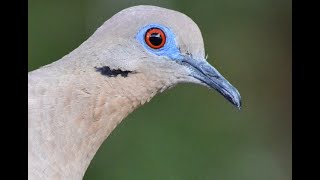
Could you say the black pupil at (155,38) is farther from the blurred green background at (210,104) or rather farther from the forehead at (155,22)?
the blurred green background at (210,104)

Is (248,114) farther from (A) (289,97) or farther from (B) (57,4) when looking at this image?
(B) (57,4)

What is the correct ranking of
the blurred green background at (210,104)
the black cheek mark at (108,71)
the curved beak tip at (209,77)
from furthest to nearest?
the blurred green background at (210,104) < the curved beak tip at (209,77) < the black cheek mark at (108,71)

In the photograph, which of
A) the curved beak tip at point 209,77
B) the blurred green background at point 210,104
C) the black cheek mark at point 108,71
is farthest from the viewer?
the blurred green background at point 210,104

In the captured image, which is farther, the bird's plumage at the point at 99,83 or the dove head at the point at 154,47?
the dove head at the point at 154,47

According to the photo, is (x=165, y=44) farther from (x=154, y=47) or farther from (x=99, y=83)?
(x=99, y=83)

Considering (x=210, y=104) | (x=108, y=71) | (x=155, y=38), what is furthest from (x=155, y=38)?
(x=210, y=104)

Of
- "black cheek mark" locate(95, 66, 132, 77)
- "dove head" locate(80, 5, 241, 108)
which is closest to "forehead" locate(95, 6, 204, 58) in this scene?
"dove head" locate(80, 5, 241, 108)

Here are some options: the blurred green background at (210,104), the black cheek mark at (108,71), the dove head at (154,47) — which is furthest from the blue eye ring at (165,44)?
the blurred green background at (210,104)
